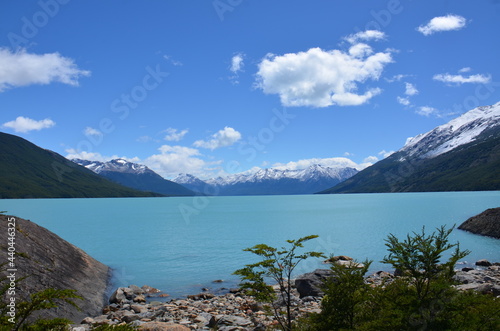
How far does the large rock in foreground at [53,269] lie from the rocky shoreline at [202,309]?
1.58m

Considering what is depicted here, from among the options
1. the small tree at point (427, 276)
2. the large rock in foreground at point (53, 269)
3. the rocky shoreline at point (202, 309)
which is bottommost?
the rocky shoreline at point (202, 309)

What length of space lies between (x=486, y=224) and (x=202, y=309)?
203ft

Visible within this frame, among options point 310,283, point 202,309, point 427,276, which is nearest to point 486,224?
point 310,283

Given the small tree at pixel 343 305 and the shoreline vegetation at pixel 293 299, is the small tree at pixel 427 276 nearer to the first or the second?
the shoreline vegetation at pixel 293 299

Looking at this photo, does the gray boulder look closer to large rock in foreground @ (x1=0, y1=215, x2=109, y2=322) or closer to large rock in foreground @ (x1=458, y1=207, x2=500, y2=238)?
large rock in foreground @ (x1=0, y1=215, x2=109, y2=322)

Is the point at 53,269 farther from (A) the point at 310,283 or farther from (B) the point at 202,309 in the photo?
(A) the point at 310,283

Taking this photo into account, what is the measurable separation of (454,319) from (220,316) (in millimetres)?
15361

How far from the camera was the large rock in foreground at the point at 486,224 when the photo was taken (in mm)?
60322

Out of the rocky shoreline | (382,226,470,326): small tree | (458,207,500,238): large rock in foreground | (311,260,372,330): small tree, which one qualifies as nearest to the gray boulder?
the rocky shoreline

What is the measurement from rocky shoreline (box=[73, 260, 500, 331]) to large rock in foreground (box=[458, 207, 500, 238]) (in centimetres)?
3372

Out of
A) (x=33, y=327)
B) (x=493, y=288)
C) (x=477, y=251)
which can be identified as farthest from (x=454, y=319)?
(x=477, y=251)

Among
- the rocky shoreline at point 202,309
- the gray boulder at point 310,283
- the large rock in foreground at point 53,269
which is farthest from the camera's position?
the gray boulder at point 310,283

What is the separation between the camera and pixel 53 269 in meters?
25.9

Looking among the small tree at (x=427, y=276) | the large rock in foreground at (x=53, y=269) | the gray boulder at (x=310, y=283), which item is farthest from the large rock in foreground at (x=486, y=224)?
the large rock in foreground at (x=53, y=269)
